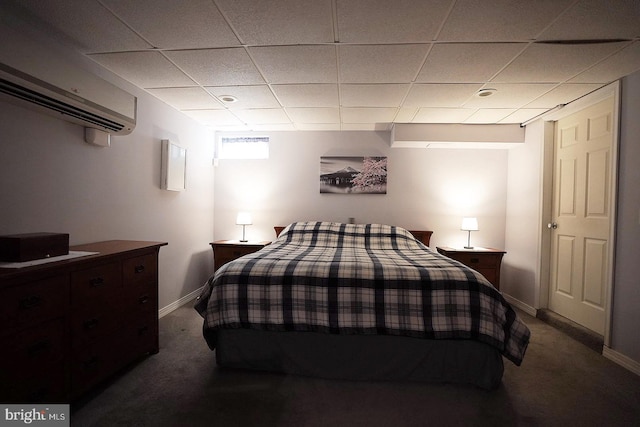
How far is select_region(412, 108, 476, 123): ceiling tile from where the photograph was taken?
310cm

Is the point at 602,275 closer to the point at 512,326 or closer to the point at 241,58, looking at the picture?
the point at 512,326

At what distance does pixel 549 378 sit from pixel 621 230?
4.23ft

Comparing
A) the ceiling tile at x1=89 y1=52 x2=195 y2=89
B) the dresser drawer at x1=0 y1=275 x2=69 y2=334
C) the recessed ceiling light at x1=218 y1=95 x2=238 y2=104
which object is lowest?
the dresser drawer at x1=0 y1=275 x2=69 y2=334

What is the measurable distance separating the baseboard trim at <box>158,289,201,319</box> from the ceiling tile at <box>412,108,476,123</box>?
3.42 meters

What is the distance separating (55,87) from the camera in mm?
1709

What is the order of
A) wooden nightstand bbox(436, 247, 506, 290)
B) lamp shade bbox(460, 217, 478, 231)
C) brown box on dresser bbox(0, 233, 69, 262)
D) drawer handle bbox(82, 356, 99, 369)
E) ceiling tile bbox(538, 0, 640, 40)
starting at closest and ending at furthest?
brown box on dresser bbox(0, 233, 69, 262)
ceiling tile bbox(538, 0, 640, 40)
drawer handle bbox(82, 356, 99, 369)
wooden nightstand bbox(436, 247, 506, 290)
lamp shade bbox(460, 217, 478, 231)

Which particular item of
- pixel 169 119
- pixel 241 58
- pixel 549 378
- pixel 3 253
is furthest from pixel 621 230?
pixel 169 119

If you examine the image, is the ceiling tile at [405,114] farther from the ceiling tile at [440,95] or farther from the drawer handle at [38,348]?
the drawer handle at [38,348]

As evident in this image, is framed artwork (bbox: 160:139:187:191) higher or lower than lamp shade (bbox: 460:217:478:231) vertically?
higher

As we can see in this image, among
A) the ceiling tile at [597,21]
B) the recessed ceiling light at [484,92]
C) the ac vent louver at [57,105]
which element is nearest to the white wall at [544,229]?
the ceiling tile at [597,21]

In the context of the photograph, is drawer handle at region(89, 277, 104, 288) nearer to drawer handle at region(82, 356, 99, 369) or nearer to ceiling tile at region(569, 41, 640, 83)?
drawer handle at region(82, 356, 99, 369)

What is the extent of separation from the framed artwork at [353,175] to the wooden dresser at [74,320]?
246 centimetres

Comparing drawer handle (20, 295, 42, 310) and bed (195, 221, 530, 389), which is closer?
drawer handle (20, 295, 42, 310)

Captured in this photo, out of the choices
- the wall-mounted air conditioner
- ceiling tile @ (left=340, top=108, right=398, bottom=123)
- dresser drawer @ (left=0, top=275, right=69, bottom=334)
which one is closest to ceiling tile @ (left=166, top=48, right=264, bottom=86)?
the wall-mounted air conditioner
